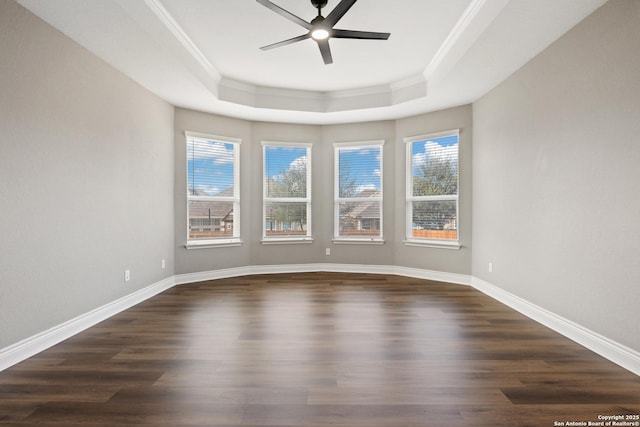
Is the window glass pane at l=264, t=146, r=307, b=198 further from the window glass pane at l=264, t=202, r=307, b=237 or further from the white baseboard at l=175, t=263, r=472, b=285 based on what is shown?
the white baseboard at l=175, t=263, r=472, b=285

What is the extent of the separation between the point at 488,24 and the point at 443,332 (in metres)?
2.71

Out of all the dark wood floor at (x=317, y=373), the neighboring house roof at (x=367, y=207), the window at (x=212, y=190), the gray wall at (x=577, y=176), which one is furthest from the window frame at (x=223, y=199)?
the gray wall at (x=577, y=176)

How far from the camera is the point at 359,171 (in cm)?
586

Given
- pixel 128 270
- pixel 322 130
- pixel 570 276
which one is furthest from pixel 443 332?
pixel 322 130

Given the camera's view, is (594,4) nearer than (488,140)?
Yes

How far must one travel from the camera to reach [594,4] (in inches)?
100

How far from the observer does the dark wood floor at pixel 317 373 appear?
179cm

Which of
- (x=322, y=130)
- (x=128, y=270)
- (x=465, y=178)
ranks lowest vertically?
(x=128, y=270)

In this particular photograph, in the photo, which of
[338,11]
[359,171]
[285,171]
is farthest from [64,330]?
[359,171]

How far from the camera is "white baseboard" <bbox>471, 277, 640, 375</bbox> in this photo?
233 centimetres

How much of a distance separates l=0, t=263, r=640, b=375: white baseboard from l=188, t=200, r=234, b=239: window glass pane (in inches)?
23.9

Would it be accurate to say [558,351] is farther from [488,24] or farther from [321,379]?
[488,24]

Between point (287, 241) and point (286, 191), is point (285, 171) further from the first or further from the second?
point (287, 241)

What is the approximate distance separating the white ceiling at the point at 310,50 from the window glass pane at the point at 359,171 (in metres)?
0.74
